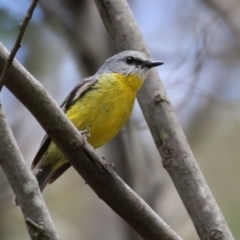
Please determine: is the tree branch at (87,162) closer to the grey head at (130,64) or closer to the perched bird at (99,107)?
the perched bird at (99,107)

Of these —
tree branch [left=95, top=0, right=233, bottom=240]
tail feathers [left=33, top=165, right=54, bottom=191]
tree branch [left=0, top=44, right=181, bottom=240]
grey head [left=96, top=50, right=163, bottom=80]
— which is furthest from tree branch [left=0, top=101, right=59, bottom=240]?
grey head [left=96, top=50, right=163, bottom=80]

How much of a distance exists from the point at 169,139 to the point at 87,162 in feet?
3.38

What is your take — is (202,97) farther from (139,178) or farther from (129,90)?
(129,90)

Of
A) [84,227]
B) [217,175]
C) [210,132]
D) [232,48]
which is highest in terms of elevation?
[232,48]

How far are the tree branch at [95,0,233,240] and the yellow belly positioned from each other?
335mm

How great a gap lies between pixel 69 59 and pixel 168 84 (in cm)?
174

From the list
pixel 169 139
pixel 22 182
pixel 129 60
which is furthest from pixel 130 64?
pixel 22 182

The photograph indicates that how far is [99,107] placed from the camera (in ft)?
14.6

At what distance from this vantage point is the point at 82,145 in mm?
3018

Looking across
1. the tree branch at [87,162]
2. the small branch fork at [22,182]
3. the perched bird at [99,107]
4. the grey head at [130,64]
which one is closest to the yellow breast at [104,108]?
the perched bird at [99,107]

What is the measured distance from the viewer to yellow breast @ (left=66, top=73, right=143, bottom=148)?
174 inches

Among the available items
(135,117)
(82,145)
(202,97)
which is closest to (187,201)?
(82,145)

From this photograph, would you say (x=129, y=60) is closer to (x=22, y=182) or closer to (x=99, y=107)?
(x=99, y=107)

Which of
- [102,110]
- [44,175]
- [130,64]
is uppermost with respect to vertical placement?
[130,64]
